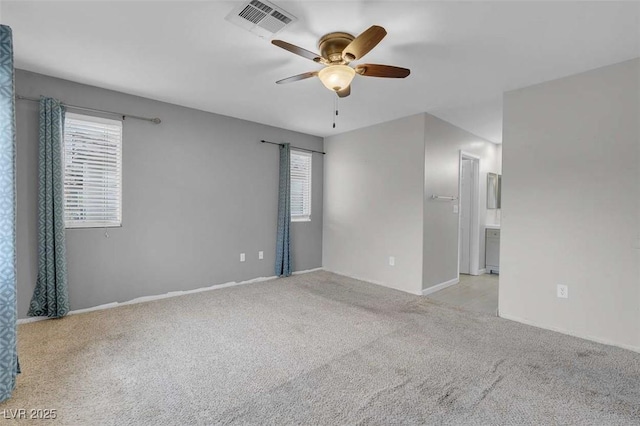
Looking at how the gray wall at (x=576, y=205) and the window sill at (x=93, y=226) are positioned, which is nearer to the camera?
the gray wall at (x=576, y=205)

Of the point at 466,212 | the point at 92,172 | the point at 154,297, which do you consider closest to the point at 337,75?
the point at 92,172

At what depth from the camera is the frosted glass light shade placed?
213 centimetres

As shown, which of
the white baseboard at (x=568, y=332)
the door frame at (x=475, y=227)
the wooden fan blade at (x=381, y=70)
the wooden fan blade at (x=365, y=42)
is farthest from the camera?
the door frame at (x=475, y=227)

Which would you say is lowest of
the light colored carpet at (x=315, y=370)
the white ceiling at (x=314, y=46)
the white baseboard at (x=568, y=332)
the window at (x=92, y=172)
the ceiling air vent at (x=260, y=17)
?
the light colored carpet at (x=315, y=370)

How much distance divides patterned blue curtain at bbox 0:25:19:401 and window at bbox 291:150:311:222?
3.55 metres

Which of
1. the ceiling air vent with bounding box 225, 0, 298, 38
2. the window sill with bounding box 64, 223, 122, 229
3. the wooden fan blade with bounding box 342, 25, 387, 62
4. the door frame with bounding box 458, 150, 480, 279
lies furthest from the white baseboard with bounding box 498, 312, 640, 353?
the window sill with bounding box 64, 223, 122, 229

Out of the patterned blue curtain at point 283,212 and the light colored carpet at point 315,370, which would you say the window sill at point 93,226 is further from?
the patterned blue curtain at point 283,212

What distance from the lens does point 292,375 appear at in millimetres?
2055

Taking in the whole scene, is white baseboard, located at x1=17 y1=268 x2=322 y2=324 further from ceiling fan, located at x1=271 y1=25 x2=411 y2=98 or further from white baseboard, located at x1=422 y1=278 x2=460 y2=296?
ceiling fan, located at x1=271 y1=25 x2=411 y2=98

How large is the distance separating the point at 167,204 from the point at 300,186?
2197 millimetres

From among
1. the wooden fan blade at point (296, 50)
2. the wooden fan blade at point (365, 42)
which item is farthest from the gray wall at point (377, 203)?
the wooden fan blade at point (296, 50)

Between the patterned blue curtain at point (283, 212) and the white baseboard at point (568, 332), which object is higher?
the patterned blue curtain at point (283, 212)

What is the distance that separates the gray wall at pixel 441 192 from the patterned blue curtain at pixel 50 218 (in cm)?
414

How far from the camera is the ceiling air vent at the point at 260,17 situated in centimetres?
186
